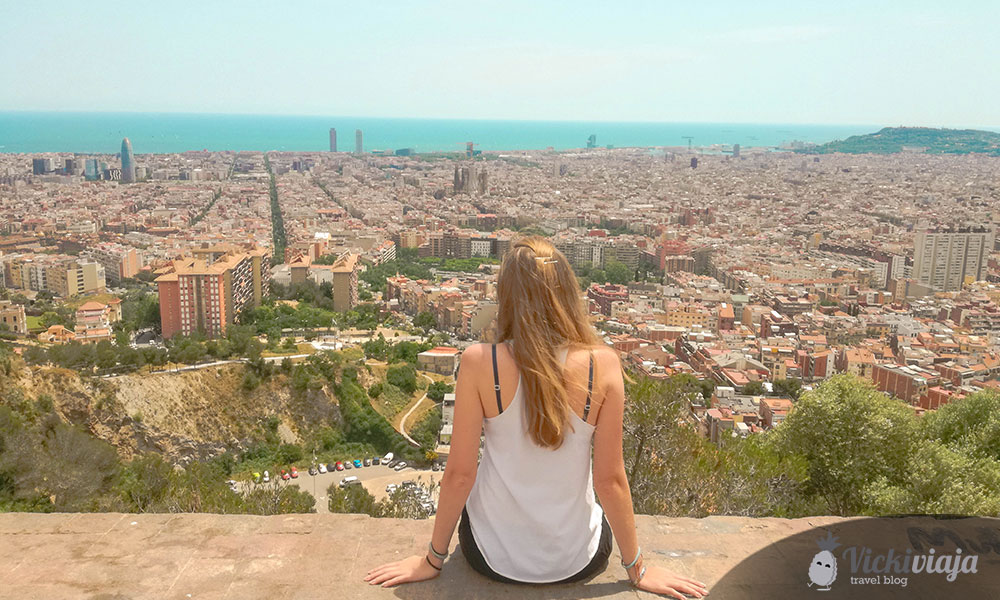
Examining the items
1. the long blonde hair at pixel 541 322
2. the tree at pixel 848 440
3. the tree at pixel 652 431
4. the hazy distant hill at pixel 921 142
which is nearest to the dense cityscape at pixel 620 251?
the long blonde hair at pixel 541 322

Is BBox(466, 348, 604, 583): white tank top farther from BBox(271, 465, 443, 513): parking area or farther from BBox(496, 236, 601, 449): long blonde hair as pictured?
BBox(271, 465, 443, 513): parking area

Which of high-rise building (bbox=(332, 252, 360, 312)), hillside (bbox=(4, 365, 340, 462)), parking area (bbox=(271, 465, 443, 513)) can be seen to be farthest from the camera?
high-rise building (bbox=(332, 252, 360, 312))

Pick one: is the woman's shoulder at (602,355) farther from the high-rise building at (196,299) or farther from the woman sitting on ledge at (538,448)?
the high-rise building at (196,299)

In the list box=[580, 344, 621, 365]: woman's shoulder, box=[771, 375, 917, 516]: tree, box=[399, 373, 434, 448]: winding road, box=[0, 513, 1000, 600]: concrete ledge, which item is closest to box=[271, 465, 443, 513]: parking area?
box=[399, 373, 434, 448]: winding road

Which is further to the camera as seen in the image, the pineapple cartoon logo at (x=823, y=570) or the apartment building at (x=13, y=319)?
the apartment building at (x=13, y=319)

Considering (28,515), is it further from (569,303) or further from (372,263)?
(372,263)

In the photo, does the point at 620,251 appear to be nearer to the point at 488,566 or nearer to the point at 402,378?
the point at 402,378
